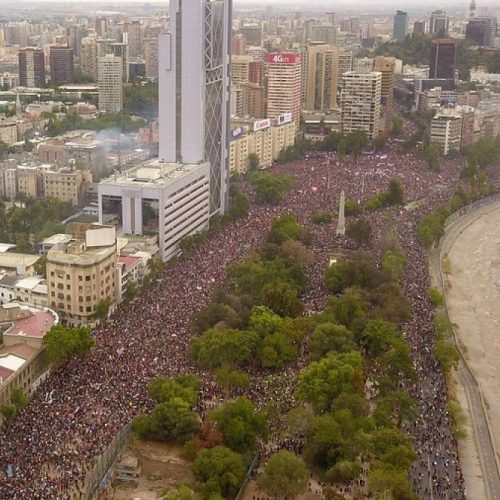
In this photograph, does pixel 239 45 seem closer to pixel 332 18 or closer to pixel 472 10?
pixel 332 18

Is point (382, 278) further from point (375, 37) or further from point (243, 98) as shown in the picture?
point (375, 37)

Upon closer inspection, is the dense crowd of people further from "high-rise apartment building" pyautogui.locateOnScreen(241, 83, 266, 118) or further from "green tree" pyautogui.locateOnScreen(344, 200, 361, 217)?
"high-rise apartment building" pyautogui.locateOnScreen(241, 83, 266, 118)

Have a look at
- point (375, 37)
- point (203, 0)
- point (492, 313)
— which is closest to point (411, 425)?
point (492, 313)

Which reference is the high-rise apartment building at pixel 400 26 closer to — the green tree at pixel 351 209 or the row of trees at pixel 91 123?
the row of trees at pixel 91 123

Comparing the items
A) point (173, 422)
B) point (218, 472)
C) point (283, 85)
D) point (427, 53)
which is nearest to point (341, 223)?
point (173, 422)

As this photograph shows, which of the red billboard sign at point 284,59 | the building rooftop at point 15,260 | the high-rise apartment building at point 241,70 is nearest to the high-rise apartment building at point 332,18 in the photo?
the high-rise apartment building at point 241,70

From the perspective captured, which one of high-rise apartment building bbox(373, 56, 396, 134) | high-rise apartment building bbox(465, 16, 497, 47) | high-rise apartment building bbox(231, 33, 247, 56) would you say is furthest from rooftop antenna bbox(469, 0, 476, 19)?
high-rise apartment building bbox(231, 33, 247, 56)

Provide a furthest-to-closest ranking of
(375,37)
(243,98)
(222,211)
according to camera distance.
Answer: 1. (375,37)
2. (243,98)
3. (222,211)
